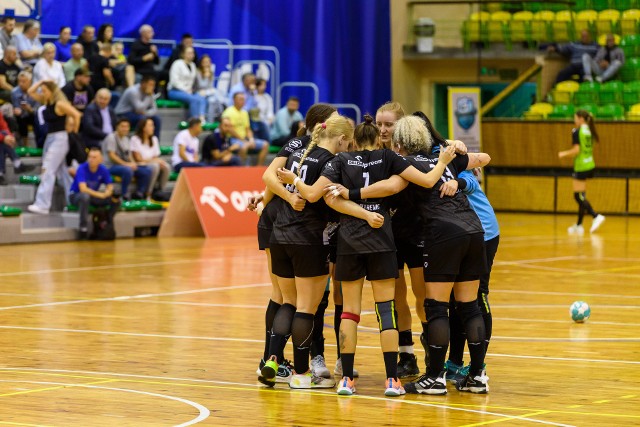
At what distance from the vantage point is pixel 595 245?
21.0 m

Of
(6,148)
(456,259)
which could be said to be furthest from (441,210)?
(6,148)

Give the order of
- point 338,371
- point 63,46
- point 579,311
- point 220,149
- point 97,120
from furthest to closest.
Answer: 1. point 63,46
2. point 220,149
3. point 97,120
4. point 579,311
5. point 338,371

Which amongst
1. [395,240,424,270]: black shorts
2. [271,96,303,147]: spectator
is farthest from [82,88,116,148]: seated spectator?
[395,240,424,270]: black shorts

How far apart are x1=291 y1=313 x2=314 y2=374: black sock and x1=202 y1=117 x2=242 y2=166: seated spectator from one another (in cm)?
1580

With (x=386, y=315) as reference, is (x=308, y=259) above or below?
above

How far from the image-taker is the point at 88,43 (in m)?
24.2

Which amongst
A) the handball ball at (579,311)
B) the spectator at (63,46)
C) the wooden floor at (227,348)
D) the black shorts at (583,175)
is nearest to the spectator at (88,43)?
the spectator at (63,46)

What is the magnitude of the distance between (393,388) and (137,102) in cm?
1633

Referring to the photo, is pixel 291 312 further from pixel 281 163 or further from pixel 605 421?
pixel 605 421

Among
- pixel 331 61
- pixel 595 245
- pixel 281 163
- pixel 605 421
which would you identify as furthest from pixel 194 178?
pixel 605 421

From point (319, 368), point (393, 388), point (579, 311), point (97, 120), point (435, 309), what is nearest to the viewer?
point (393, 388)

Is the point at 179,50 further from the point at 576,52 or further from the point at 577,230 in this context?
the point at 576,52

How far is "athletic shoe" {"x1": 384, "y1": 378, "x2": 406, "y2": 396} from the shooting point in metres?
8.17

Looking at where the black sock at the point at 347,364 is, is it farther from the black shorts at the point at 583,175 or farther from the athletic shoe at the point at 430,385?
the black shorts at the point at 583,175
